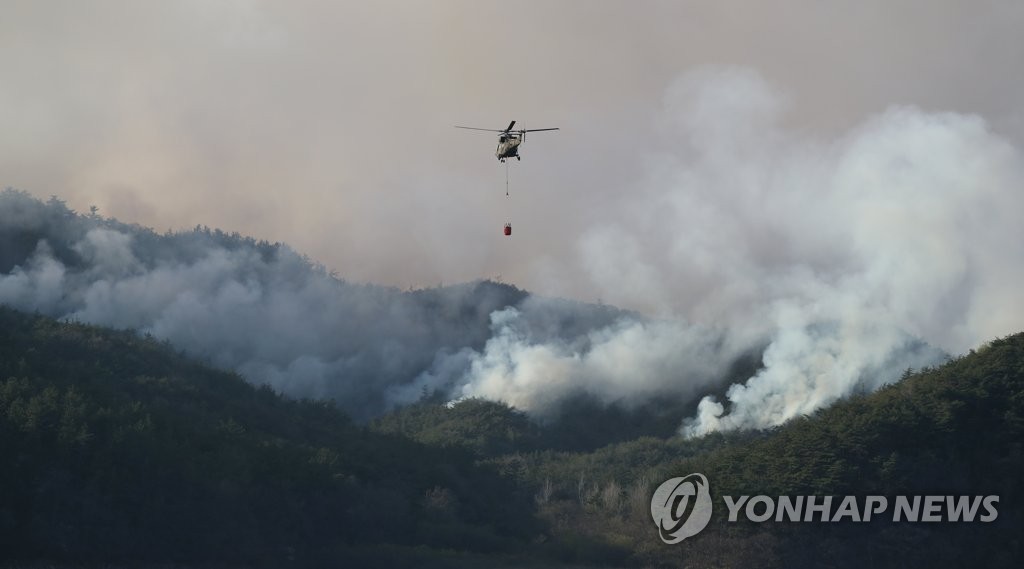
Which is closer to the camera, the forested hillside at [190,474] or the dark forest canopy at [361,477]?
the forested hillside at [190,474]

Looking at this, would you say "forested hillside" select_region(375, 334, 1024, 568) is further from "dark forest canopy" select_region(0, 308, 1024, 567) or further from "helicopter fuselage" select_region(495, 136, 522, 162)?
"helicopter fuselage" select_region(495, 136, 522, 162)

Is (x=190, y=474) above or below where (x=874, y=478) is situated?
below

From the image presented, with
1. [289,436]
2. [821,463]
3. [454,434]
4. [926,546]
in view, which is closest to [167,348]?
[289,436]

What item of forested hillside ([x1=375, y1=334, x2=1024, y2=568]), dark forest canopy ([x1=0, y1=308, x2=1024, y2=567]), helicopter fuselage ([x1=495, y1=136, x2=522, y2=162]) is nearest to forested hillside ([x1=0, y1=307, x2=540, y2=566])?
dark forest canopy ([x1=0, y1=308, x2=1024, y2=567])

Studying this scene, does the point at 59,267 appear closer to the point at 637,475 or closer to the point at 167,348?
the point at 167,348

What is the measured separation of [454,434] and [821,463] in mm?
66797

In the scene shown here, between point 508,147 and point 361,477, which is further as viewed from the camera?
point 361,477

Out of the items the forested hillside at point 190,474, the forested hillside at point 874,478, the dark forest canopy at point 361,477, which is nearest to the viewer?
the forested hillside at point 190,474

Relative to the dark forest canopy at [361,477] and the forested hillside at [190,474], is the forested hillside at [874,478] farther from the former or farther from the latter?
the forested hillside at [190,474]

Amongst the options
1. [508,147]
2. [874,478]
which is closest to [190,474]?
[508,147]

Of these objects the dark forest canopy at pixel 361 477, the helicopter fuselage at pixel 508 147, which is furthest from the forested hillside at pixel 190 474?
the helicopter fuselage at pixel 508 147

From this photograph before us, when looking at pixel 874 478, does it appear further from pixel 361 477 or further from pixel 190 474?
pixel 190 474

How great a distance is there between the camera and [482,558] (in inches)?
3944

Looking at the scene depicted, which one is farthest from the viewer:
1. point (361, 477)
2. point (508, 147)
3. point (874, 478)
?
point (361, 477)
